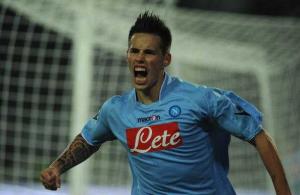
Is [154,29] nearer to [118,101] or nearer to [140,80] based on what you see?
[140,80]

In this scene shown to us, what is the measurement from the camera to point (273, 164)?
2.93m

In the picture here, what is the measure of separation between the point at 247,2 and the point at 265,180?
17.3ft

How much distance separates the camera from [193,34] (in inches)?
292

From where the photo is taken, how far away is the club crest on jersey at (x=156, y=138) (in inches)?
123

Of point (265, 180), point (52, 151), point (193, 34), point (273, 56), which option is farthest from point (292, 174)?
point (52, 151)

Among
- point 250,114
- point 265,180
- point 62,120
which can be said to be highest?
point 250,114

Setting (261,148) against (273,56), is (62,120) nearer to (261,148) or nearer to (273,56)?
(273,56)

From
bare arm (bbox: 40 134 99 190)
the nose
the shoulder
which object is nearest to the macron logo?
the shoulder

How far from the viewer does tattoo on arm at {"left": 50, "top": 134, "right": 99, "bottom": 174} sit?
3.39 metres

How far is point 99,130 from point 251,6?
1012 cm

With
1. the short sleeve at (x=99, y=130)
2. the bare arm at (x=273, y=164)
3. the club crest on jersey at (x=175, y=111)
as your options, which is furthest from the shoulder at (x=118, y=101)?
the bare arm at (x=273, y=164)

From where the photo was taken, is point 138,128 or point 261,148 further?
point 138,128

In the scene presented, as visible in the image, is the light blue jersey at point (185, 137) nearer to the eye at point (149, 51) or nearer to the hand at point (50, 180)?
the eye at point (149, 51)

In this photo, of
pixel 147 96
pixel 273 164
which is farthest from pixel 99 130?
pixel 273 164
